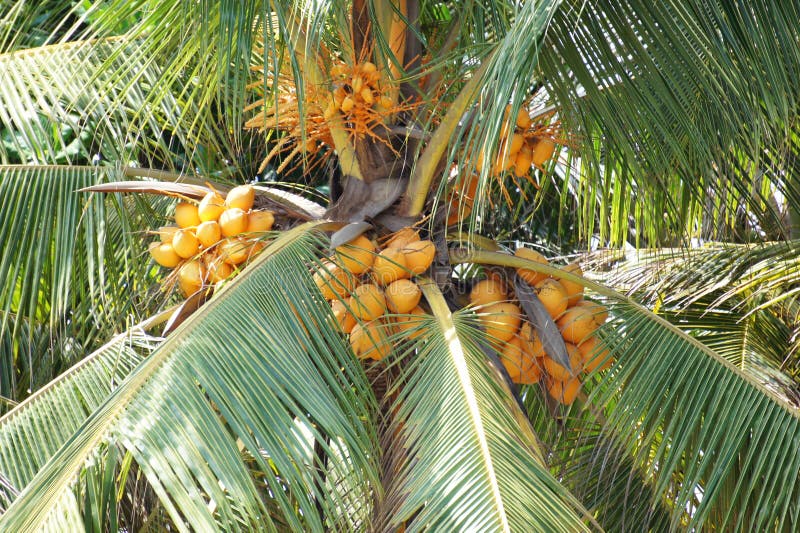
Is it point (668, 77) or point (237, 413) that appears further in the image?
point (668, 77)

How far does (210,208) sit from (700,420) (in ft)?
5.07

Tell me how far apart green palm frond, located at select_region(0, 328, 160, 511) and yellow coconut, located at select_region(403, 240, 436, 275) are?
752mm

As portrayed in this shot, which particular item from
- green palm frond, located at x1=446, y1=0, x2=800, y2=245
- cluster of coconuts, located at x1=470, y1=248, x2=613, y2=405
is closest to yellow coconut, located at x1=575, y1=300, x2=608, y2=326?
cluster of coconuts, located at x1=470, y1=248, x2=613, y2=405

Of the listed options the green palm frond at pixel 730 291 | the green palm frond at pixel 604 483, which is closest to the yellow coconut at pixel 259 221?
the green palm frond at pixel 604 483

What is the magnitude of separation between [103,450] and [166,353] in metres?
0.31

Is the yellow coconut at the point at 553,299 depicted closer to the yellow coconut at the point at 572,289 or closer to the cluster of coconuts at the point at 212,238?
the yellow coconut at the point at 572,289

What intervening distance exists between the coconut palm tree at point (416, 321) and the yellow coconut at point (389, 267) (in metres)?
0.11

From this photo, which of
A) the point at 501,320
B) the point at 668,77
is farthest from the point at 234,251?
the point at 668,77

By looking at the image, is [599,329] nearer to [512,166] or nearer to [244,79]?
[512,166]

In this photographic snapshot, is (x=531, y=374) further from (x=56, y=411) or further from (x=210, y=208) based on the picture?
(x=56, y=411)

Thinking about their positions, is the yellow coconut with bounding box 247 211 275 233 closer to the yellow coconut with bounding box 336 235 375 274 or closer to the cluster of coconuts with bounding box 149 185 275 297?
the cluster of coconuts with bounding box 149 185 275 297

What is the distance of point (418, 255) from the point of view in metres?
2.77

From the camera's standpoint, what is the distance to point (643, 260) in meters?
4.34

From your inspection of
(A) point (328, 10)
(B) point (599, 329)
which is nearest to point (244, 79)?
(A) point (328, 10)
